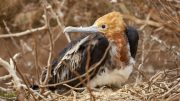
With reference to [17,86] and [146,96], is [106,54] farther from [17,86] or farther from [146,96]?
[17,86]

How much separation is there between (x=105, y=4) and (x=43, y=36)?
2.37ft

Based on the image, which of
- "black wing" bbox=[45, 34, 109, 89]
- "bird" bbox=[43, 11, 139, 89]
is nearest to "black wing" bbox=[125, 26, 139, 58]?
"bird" bbox=[43, 11, 139, 89]

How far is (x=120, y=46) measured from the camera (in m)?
4.25

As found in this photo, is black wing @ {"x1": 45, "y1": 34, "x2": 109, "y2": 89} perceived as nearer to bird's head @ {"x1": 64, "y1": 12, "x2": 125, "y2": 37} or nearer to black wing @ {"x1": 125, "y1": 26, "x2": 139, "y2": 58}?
bird's head @ {"x1": 64, "y1": 12, "x2": 125, "y2": 37}

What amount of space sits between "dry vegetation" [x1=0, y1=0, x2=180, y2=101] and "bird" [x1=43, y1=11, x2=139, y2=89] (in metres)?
0.09

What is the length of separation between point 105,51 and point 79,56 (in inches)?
8.0

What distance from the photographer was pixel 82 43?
13.9ft

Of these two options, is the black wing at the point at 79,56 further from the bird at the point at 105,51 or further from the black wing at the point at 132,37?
the black wing at the point at 132,37

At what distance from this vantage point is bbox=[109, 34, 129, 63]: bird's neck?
4.24 m

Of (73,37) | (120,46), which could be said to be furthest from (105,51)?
(73,37)

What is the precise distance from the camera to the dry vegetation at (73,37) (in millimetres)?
3582

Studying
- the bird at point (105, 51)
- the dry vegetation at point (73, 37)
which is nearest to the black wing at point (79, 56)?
the bird at point (105, 51)

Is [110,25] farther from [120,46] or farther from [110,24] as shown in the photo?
[120,46]

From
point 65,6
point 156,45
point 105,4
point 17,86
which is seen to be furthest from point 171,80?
point 65,6
